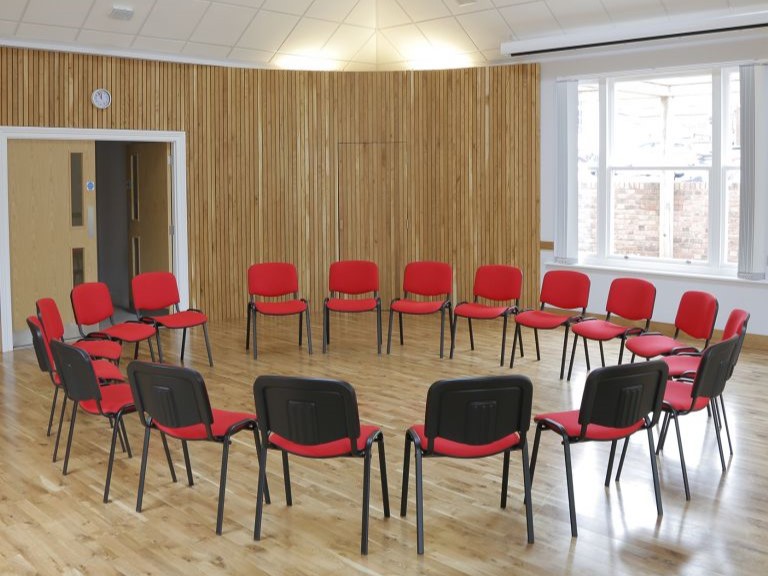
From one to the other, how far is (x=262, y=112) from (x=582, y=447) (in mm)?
6687

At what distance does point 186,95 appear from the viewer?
10.7 metres

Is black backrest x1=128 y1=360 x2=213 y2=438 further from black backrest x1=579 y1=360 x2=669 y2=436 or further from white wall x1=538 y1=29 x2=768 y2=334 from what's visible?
white wall x1=538 y1=29 x2=768 y2=334

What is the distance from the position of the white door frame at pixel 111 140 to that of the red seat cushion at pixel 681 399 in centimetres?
666

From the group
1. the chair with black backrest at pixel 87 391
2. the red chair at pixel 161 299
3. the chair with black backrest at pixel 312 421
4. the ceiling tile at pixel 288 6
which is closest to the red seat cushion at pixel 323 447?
the chair with black backrest at pixel 312 421

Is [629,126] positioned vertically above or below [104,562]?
above

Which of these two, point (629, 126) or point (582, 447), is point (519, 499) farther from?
point (629, 126)

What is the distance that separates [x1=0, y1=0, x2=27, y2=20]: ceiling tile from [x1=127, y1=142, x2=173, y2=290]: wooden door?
7.91 feet

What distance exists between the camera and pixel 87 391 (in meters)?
5.35

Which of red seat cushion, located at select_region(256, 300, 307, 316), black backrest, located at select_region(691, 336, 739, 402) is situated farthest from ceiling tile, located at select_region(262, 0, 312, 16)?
black backrest, located at select_region(691, 336, 739, 402)

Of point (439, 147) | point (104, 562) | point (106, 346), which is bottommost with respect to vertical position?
point (104, 562)

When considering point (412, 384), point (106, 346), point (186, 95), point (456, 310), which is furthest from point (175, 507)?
point (186, 95)

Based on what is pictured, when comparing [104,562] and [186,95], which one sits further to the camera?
[186,95]

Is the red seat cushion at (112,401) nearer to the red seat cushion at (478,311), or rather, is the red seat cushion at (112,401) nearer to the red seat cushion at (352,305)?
the red seat cushion at (352,305)

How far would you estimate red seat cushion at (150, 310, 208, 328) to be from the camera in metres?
8.31
